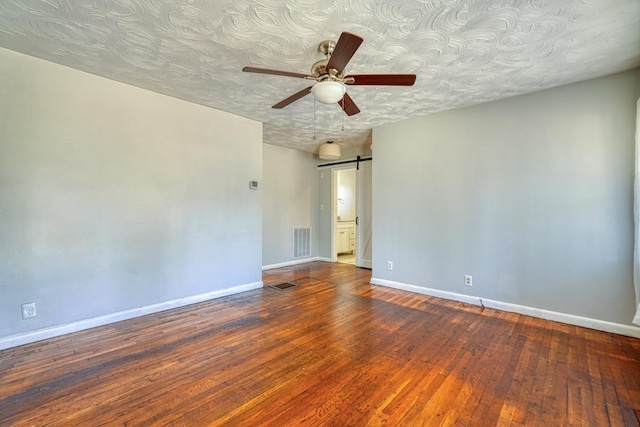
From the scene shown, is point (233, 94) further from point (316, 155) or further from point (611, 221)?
point (611, 221)

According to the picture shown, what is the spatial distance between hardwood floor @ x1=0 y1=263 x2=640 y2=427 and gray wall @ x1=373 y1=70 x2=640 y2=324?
20.9 inches

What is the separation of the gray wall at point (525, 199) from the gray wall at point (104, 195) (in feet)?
8.67

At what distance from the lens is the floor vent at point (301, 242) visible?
6.30 meters

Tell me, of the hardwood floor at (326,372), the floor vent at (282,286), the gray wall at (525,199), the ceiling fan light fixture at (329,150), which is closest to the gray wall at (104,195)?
the hardwood floor at (326,372)

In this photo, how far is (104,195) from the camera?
2.91m

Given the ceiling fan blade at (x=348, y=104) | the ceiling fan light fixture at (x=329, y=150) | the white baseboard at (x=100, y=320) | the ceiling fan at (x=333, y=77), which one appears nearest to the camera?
the ceiling fan at (x=333, y=77)

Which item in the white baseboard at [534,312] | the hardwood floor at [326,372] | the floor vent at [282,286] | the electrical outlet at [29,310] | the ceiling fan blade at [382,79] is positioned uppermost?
the ceiling fan blade at [382,79]

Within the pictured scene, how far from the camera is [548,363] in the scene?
2.22m

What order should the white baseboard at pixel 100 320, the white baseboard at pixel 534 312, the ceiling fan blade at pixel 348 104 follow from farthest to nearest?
the white baseboard at pixel 534 312
the ceiling fan blade at pixel 348 104
the white baseboard at pixel 100 320

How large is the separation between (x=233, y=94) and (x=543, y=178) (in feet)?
12.1

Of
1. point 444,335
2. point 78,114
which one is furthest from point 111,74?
point 444,335

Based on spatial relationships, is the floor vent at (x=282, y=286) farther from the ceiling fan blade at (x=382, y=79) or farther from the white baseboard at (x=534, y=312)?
the ceiling fan blade at (x=382, y=79)

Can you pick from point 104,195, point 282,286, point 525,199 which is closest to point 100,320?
point 104,195

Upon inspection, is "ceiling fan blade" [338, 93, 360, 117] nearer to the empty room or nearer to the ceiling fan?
the empty room
